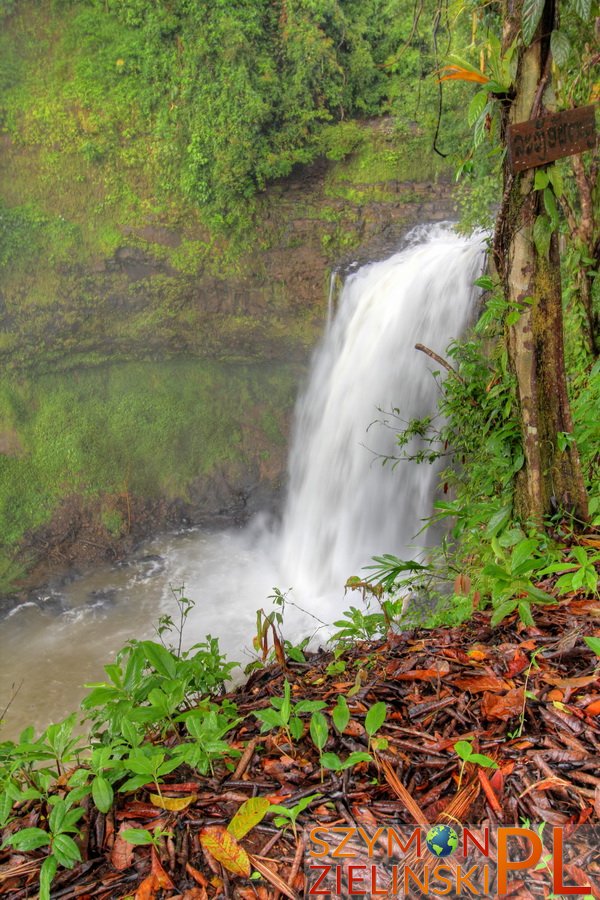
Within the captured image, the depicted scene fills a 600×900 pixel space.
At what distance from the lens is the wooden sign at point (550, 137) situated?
1.90 metres

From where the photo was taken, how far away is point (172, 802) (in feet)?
4.48

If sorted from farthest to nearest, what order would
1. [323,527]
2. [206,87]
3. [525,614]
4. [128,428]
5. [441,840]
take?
[128,428] < [206,87] < [323,527] < [525,614] < [441,840]

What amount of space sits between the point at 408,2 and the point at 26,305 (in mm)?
8353

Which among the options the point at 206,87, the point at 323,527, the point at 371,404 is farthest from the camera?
the point at 206,87

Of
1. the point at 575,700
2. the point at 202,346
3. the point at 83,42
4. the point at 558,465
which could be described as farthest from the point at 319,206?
the point at 575,700

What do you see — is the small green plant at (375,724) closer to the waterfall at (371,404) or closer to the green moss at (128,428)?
the waterfall at (371,404)

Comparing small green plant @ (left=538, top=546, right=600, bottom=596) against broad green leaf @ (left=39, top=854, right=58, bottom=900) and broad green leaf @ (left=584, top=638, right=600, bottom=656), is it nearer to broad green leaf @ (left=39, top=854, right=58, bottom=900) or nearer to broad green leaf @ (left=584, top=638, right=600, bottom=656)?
broad green leaf @ (left=584, top=638, right=600, bottom=656)

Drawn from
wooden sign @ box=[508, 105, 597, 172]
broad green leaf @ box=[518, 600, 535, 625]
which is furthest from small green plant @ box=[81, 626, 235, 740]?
wooden sign @ box=[508, 105, 597, 172]

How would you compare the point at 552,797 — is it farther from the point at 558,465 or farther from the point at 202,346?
the point at 202,346

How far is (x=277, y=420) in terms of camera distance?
11602mm

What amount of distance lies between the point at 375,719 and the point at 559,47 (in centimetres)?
213

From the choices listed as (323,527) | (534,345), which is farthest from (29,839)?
(323,527)

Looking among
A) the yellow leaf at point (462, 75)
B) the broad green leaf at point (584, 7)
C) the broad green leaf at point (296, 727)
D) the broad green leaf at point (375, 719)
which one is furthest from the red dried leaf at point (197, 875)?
the broad green leaf at point (584, 7)

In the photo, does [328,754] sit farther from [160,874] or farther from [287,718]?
[160,874]
